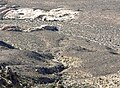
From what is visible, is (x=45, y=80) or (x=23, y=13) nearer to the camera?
(x=45, y=80)

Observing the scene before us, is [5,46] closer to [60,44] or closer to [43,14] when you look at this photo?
[60,44]

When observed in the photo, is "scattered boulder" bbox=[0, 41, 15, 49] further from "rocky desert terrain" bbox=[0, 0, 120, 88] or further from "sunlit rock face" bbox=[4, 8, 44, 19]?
"sunlit rock face" bbox=[4, 8, 44, 19]

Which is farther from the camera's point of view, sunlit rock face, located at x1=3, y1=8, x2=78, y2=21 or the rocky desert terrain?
sunlit rock face, located at x1=3, y1=8, x2=78, y2=21

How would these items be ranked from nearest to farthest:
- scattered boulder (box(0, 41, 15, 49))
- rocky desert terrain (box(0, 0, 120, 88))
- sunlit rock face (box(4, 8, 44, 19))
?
rocky desert terrain (box(0, 0, 120, 88))
scattered boulder (box(0, 41, 15, 49))
sunlit rock face (box(4, 8, 44, 19))

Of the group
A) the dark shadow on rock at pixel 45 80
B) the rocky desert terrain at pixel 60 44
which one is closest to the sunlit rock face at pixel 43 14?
the rocky desert terrain at pixel 60 44

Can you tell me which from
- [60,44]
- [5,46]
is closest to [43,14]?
[60,44]

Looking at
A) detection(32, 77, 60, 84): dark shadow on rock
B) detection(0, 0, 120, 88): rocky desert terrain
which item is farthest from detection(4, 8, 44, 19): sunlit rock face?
detection(32, 77, 60, 84): dark shadow on rock

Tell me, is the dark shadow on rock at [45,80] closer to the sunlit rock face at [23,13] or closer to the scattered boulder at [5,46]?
the scattered boulder at [5,46]
